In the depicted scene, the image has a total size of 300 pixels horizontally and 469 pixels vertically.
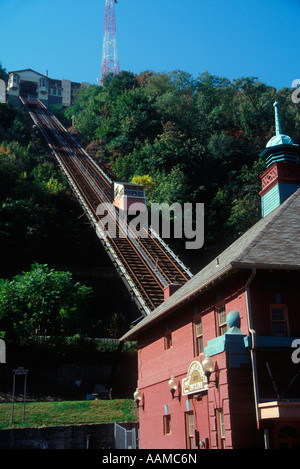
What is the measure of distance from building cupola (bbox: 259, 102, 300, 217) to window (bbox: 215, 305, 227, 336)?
656 centimetres

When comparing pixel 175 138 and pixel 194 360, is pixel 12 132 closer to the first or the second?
pixel 175 138

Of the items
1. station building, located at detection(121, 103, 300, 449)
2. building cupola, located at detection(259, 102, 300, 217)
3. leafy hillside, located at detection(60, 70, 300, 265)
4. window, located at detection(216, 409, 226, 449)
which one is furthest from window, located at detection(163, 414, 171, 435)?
leafy hillside, located at detection(60, 70, 300, 265)

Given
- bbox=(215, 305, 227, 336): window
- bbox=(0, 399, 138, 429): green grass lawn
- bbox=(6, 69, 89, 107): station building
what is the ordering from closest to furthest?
bbox=(215, 305, 227, 336): window, bbox=(0, 399, 138, 429): green grass lawn, bbox=(6, 69, 89, 107): station building

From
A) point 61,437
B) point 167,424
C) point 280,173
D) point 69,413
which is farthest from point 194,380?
point 69,413

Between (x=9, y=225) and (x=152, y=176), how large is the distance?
2305cm

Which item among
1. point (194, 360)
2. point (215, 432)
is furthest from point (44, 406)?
point (215, 432)

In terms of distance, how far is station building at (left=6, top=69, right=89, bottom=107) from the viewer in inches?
4749

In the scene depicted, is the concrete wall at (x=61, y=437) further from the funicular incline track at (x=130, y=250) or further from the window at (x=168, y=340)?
the funicular incline track at (x=130, y=250)

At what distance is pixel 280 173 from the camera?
2141 centimetres

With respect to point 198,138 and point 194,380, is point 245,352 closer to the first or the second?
point 194,380

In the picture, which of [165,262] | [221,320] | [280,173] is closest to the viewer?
[221,320]

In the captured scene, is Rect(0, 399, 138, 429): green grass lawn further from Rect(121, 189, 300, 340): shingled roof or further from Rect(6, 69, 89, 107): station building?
Rect(6, 69, 89, 107): station building

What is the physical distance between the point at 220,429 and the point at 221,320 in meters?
3.24

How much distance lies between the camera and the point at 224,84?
82.8 m
